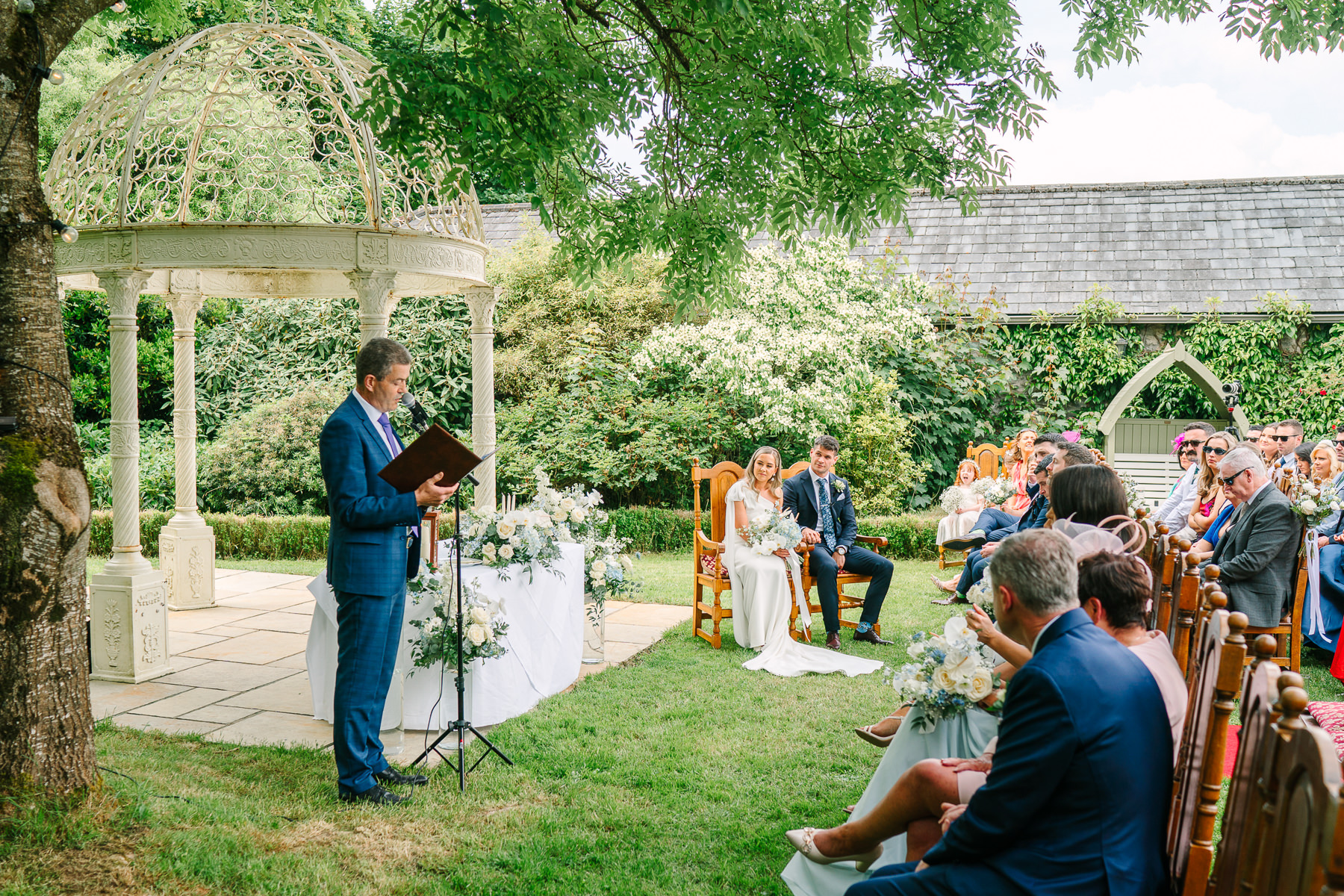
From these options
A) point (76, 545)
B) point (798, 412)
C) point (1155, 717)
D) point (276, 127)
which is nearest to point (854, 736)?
point (1155, 717)

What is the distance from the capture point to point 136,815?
11.5ft

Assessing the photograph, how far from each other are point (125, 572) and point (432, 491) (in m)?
3.49

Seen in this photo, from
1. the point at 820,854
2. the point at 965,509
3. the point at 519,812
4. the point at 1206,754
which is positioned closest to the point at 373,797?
the point at 519,812

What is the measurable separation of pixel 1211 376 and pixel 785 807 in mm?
Result: 10784

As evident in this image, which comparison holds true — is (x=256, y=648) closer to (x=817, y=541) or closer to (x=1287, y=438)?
(x=817, y=541)

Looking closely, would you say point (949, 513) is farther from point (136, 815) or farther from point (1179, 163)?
point (1179, 163)

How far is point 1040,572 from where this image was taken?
238cm

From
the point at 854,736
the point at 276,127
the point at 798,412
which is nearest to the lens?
the point at 854,736

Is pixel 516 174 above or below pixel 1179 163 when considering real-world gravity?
below

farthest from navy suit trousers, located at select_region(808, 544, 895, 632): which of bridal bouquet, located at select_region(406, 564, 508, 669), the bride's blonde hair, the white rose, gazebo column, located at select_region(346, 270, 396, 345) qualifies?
the white rose

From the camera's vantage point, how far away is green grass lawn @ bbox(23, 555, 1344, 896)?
330 centimetres

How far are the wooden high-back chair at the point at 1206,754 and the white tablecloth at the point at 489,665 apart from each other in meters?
3.68

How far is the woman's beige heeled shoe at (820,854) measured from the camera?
3250mm

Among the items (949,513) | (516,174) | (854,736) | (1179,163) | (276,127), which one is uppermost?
(1179,163)
